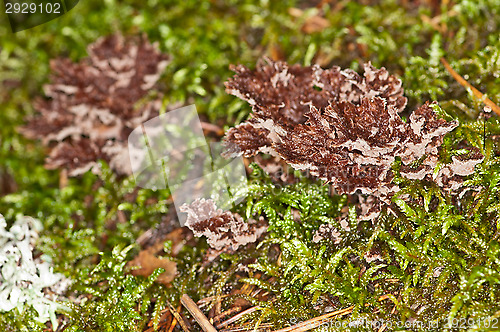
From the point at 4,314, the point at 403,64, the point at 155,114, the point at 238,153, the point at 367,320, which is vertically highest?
the point at 403,64

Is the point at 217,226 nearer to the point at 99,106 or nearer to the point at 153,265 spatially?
the point at 153,265

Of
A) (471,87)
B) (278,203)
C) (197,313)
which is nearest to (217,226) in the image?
(278,203)

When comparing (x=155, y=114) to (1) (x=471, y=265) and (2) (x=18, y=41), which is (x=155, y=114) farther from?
(1) (x=471, y=265)

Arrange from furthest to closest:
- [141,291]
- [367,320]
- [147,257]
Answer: [147,257], [141,291], [367,320]

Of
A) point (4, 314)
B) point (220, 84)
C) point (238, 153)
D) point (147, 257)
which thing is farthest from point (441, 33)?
point (4, 314)

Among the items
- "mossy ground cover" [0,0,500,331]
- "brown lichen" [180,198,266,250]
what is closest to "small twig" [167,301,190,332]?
"mossy ground cover" [0,0,500,331]

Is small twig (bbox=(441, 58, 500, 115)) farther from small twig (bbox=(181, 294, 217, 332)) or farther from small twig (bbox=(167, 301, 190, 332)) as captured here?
small twig (bbox=(167, 301, 190, 332))

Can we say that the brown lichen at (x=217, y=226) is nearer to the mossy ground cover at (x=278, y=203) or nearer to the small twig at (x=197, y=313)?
the mossy ground cover at (x=278, y=203)
